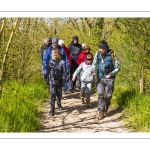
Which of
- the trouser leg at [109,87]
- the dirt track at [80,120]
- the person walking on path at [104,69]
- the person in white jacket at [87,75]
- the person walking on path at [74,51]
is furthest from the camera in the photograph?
the person walking on path at [74,51]

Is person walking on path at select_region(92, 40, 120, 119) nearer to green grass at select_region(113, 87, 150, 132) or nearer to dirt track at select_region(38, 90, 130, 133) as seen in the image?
dirt track at select_region(38, 90, 130, 133)

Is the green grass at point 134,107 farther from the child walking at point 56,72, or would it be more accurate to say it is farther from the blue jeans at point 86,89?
the child walking at point 56,72

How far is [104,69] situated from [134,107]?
1002 mm

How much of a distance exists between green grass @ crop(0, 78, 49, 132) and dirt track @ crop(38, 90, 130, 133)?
260 millimetres

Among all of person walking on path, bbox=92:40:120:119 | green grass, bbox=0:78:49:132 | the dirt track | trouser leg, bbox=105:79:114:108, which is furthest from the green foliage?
person walking on path, bbox=92:40:120:119

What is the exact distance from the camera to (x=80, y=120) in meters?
7.69

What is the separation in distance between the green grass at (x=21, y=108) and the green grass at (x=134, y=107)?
1820mm

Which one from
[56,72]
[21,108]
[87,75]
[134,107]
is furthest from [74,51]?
[21,108]

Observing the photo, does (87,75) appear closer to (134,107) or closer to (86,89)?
(86,89)

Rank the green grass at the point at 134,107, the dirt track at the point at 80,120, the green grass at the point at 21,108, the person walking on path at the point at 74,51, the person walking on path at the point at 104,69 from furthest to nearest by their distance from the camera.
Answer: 1. the person walking on path at the point at 74,51
2. the person walking on path at the point at 104,69
3. the dirt track at the point at 80,120
4. the green grass at the point at 134,107
5. the green grass at the point at 21,108

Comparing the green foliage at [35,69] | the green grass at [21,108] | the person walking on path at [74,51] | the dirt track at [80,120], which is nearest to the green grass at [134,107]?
the green foliage at [35,69]

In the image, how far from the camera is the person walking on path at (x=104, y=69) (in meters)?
7.57

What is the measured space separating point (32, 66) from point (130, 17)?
3465 millimetres
